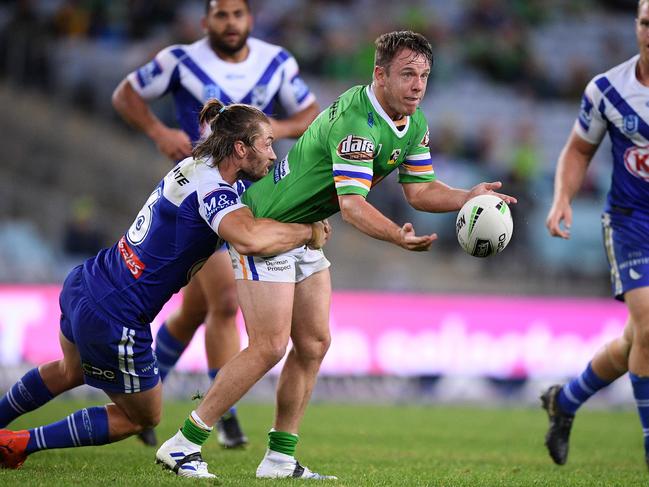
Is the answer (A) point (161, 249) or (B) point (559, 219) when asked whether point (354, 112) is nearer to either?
(A) point (161, 249)

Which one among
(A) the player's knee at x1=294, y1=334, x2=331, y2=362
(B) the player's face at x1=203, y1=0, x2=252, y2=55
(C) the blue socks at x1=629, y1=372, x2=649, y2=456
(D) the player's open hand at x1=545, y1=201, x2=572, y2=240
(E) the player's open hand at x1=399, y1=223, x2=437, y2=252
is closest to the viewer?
(E) the player's open hand at x1=399, y1=223, x2=437, y2=252

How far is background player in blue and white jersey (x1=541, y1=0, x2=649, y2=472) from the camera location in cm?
604

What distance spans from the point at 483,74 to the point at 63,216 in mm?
8877

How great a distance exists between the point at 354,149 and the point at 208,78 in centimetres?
245

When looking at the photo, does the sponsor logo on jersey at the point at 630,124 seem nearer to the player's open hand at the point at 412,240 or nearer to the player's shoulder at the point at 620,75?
the player's shoulder at the point at 620,75

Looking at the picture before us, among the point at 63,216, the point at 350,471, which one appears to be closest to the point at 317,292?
the point at 350,471

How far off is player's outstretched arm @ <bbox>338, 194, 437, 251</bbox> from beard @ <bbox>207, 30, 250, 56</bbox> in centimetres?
251

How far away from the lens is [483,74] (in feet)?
62.5

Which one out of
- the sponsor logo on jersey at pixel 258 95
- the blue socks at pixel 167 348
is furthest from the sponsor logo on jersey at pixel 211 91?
the blue socks at pixel 167 348

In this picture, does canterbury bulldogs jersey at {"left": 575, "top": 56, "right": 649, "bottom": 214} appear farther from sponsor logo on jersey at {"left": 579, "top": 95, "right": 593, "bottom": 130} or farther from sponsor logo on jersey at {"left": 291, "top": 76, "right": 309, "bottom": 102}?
sponsor logo on jersey at {"left": 291, "top": 76, "right": 309, "bottom": 102}

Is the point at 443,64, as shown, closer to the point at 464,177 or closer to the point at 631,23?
the point at 464,177

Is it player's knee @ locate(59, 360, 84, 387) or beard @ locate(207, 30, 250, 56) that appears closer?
player's knee @ locate(59, 360, 84, 387)

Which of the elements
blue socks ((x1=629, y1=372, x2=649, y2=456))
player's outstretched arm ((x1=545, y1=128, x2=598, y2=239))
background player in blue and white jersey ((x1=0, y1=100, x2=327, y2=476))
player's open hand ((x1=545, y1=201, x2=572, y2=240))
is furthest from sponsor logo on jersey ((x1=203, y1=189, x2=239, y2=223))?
blue socks ((x1=629, y1=372, x2=649, y2=456))

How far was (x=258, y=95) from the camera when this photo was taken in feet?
23.6
